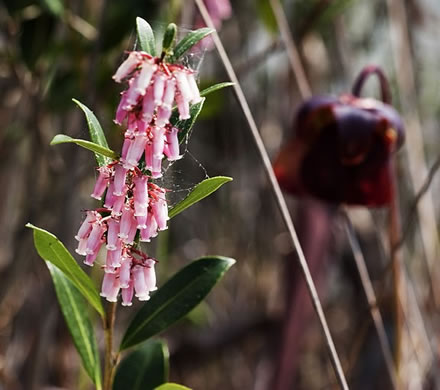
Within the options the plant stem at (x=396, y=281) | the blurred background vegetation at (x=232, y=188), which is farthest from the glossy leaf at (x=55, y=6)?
the plant stem at (x=396, y=281)

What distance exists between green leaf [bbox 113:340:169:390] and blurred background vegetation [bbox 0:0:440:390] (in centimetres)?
26

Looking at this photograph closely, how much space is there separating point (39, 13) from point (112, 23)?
0.09m

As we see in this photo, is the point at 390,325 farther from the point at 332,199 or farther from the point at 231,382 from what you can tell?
the point at 332,199

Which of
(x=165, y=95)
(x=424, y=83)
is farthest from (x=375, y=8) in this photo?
(x=165, y=95)

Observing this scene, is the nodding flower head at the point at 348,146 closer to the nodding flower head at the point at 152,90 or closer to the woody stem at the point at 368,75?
the woody stem at the point at 368,75

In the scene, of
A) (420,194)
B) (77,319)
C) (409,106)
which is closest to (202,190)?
(77,319)

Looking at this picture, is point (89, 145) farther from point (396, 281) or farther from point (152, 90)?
point (396, 281)

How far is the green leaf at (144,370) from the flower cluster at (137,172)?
5.2 inches

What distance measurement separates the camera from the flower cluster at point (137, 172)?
0.35 meters

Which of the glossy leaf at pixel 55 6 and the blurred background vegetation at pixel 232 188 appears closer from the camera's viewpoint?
the glossy leaf at pixel 55 6

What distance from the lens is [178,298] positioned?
1.57ft

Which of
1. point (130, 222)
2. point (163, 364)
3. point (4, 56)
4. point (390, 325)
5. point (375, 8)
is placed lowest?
point (390, 325)

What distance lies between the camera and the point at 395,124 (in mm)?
875

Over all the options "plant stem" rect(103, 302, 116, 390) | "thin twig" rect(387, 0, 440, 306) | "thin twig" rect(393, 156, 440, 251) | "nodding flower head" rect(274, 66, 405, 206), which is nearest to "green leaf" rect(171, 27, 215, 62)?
"plant stem" rect(103, 302, 116, 390)
